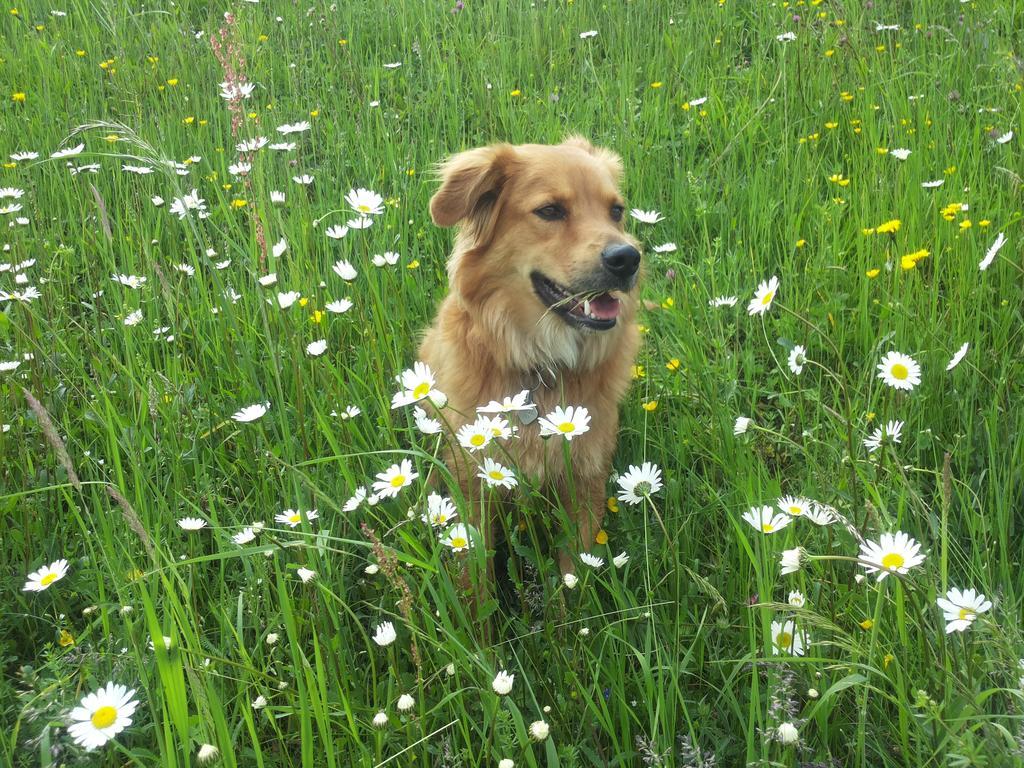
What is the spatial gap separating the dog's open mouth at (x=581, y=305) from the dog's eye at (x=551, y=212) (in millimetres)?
200

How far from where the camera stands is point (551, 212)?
2.62 metres

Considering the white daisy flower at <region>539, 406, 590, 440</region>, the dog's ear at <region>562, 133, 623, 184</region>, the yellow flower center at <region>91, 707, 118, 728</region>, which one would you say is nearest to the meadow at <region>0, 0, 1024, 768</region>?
the yellow flower center at <region>91, 707, 118, 728</region>

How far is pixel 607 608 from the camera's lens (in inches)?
74.4

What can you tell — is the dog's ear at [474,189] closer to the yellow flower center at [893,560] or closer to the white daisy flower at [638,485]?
the white daisy flower at [638,485]

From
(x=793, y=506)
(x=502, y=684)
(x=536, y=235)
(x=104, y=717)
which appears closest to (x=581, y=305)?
(x=536, y=235)

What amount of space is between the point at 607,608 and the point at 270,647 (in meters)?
0.76

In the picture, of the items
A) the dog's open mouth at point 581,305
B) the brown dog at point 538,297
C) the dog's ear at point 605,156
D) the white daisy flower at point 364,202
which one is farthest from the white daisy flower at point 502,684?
the dog's ear at point 605,156

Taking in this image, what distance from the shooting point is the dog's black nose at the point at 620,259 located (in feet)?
7.73

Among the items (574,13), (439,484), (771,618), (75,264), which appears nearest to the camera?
(771,618)

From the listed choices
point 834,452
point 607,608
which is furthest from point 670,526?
point 834,452

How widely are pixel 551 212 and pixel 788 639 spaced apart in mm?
1595

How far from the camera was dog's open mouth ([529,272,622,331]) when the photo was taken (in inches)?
95.2

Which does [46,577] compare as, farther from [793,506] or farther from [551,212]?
[551,212]

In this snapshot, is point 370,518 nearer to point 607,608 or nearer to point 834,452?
point 607,608
